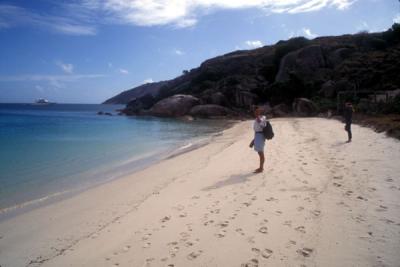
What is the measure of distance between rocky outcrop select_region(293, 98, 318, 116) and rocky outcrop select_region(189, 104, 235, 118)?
380 inches

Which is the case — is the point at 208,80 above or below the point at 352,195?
above

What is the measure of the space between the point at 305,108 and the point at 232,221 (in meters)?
30.2

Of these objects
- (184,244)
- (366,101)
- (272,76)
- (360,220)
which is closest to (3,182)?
(184,244)

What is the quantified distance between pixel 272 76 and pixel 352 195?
45.9 metres

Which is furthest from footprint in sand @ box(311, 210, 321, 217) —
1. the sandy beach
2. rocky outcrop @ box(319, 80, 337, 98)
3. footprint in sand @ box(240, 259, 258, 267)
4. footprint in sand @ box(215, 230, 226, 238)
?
rocky outcrop @ box(319, 80, 337, 98)

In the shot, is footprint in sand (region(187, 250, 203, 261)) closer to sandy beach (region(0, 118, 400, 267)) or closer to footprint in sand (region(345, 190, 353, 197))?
sandy beach (region(0, 118, 400, 267))

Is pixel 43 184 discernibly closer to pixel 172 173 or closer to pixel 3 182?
pixel 3 182

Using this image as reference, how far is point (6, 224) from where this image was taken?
6.27 metres

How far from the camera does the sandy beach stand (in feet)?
12.3

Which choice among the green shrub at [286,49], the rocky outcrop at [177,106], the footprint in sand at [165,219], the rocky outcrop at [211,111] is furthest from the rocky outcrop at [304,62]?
the footprint in sand at [165,219]

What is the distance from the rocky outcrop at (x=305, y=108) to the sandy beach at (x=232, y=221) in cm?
2403

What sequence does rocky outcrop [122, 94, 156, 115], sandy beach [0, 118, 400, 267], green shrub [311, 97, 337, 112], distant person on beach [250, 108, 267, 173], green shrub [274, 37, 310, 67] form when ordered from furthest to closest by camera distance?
1. rocky outcrop [122, 94, 156, 115]
2. green shrub [274, 37, 310, 67]
3. green shrub [311, 97, 337, 112]
4. distant person on beach [250, 108, 267, 173]
5. sandy beach [0, 118, 400, 267]

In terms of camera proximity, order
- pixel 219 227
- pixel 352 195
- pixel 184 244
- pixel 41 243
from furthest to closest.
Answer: pixel 352 195
pixel 41 243
pixel 219 227
pixel 184 244

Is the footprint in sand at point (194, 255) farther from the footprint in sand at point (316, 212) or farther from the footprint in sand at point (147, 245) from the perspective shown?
the footprint in sand at point (316, 212)
